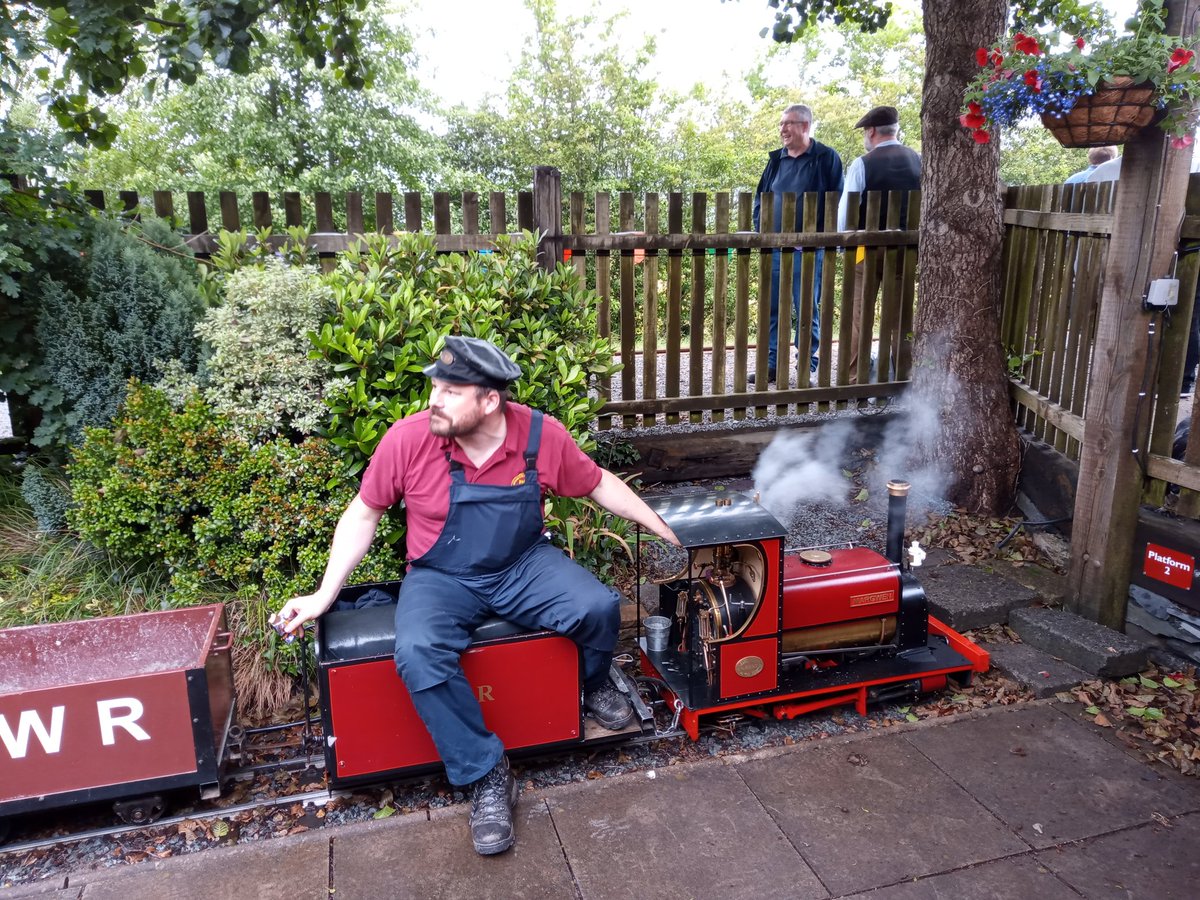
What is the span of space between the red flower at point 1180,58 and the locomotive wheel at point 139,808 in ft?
16.0

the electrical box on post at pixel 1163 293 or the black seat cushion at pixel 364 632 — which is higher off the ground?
the electrical box on post at pixel 1163 293

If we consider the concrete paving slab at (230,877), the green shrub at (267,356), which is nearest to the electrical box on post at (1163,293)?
the green shrub at (267,356)

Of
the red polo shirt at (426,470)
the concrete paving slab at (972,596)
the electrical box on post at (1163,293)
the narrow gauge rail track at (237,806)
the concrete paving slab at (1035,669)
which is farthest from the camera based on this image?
the concrete paving slab at (972,596)

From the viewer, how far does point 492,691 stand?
3.33 m

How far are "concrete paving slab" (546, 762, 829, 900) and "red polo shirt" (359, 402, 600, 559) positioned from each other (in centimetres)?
116

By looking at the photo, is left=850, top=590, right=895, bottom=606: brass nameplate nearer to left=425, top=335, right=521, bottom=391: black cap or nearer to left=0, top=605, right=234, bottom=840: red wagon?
left=425, top=335, right=521, bottom=391: black cap

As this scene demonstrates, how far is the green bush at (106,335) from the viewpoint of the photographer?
4.34 metres

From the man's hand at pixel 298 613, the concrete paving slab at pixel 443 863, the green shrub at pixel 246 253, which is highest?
the green shrub at pixel 246 253

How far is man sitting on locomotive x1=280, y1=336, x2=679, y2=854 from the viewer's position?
317 centimetres

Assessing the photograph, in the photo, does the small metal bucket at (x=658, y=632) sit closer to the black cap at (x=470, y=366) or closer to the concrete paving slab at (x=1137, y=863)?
the black cap at (x=470, y=366)

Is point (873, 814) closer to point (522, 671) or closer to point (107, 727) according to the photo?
point (522, 671)

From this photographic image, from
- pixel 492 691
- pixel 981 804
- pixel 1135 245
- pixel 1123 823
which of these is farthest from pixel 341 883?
Answer: pixel 1135 245

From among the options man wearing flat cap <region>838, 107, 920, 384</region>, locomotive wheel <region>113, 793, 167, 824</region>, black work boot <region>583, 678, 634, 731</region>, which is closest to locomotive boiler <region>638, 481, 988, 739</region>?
black work boot <region>583, 678, 634, 731</region>

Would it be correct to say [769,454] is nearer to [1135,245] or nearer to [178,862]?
[1135,245]
